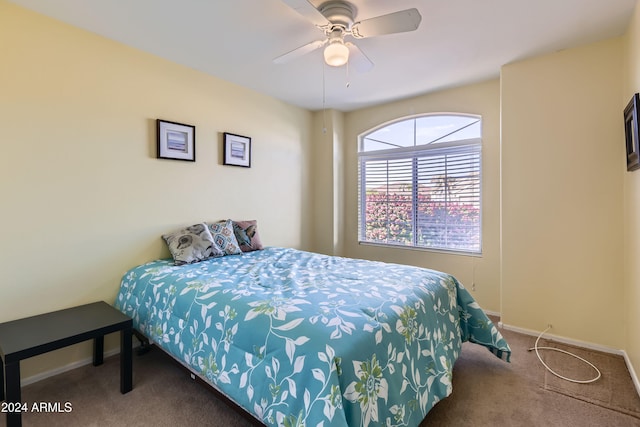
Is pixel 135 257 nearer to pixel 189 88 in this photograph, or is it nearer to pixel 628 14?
pixel 189 88

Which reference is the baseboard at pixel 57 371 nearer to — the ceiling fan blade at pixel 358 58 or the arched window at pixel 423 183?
the ceiling fan blade at pixel 358 58

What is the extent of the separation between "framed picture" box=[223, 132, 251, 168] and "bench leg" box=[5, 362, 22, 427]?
2247mm

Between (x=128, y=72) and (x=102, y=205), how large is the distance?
1136mm

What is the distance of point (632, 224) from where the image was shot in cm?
216

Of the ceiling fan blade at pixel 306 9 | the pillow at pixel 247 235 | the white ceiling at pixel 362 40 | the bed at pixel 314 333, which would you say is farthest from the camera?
the pillow at pixel 247 235

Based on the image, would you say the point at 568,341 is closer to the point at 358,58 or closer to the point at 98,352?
the point at 358,58

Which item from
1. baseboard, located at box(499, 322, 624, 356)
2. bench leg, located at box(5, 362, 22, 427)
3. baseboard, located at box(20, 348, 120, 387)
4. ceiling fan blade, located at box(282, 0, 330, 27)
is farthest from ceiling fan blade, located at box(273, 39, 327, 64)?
baseboard, located at box(499, 322, 624, 356)

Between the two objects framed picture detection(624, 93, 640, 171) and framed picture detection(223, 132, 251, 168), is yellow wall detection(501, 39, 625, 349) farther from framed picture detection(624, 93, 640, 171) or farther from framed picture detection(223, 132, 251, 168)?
framed picture detection(223, 132, 251, 168)

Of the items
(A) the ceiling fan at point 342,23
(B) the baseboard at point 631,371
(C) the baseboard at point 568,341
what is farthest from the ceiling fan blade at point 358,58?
(B) the baseboard at point 631,371

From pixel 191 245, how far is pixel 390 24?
89.0 inches

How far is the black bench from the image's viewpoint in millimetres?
1509

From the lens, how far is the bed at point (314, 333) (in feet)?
3.94

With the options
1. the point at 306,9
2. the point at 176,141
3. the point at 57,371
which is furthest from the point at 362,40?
the point at 57,371

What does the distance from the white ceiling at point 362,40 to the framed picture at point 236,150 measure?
2.03 ft
